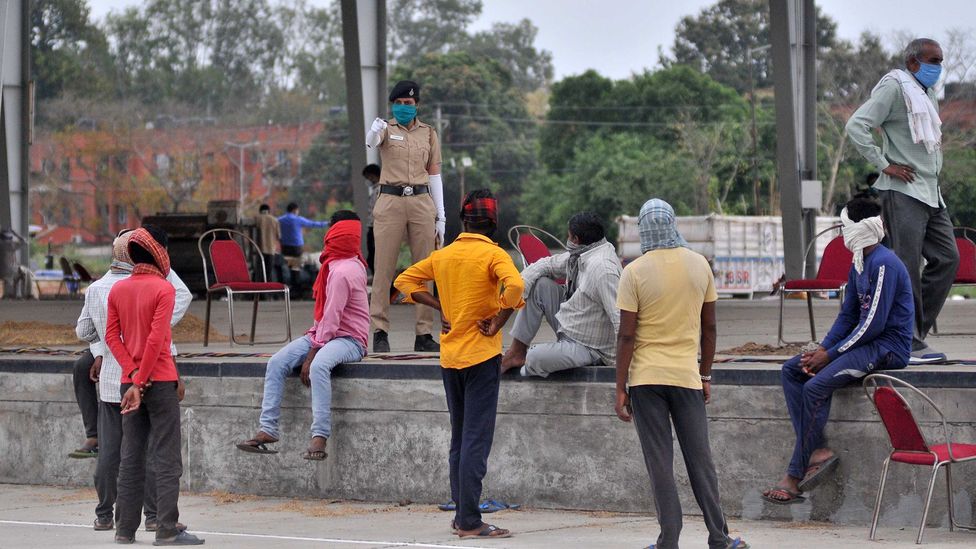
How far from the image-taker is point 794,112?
852 inches

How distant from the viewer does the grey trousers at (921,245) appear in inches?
335

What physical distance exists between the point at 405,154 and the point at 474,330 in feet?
9.91

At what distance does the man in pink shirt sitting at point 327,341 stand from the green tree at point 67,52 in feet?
215

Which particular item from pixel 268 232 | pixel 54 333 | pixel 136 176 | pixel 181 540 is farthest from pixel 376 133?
pixel 136 176

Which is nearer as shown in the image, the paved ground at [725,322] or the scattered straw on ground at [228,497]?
the scattered straw on ground at [228,497]

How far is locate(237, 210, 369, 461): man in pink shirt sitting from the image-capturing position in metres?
9.06

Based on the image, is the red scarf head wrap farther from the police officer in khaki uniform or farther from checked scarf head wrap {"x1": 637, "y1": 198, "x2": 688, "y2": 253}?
checked scarf head wrap {"x1": 637, "y1": 198, "x2": 688, "y2": 253}

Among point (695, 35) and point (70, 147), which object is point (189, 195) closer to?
point (70, 147)

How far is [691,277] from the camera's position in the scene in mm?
6609

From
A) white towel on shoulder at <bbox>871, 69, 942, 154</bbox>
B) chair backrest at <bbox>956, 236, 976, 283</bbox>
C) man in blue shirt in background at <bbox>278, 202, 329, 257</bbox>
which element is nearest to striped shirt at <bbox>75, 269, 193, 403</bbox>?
white towel on shoulder at <bbox>871, 69, 942, 154</bbox>

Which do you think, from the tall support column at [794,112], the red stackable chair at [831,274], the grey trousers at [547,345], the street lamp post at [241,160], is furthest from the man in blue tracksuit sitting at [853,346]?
the street lamp post at [241,160]

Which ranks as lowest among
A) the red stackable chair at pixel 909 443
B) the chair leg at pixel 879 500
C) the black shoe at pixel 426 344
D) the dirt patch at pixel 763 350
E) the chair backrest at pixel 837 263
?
the chair leg at pixel 879 500

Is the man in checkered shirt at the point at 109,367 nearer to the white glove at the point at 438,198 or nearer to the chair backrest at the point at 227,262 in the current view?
the white glove at the point at 438,198

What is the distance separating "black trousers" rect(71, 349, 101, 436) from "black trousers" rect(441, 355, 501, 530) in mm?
2645
